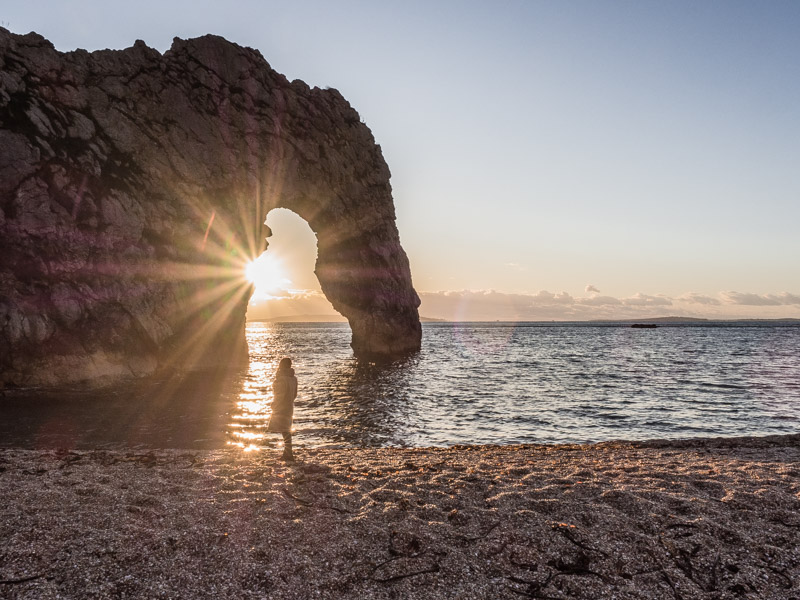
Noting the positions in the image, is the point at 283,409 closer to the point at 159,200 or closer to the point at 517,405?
the point at 517,405

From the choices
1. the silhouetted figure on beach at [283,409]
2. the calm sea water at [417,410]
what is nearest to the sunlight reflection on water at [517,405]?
the calm sea water at [417,410]

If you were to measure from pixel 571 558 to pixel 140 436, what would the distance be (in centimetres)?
1524

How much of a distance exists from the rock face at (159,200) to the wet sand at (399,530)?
2009 centimetres

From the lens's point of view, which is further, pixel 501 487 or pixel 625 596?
pixel 501 487

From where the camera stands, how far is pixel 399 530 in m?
7.34

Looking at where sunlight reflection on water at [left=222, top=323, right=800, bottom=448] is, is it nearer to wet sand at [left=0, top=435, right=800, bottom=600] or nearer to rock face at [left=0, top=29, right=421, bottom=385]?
wet sand at [left=0, top=435, right=800, bottom=600]

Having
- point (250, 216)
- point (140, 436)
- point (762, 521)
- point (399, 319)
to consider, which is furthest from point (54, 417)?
point (399, 319)

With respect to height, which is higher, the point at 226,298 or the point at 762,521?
the point at 226,298

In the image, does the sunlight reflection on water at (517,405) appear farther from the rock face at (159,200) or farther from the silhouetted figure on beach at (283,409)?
the rock face at (159,200)

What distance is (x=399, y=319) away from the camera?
55.0m

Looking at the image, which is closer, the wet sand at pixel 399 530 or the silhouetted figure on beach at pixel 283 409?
the wet sand at pixel 399 530

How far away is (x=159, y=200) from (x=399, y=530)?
111ft

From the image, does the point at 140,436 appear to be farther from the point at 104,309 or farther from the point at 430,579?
the point at 104,309

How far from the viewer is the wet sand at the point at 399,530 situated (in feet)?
19.2
